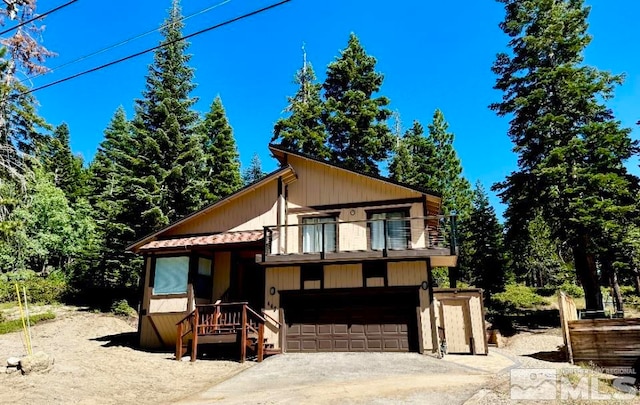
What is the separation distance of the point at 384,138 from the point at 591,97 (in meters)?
14.2

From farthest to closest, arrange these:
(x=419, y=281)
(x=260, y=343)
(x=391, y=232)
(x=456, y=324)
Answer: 1. (x=391, y=232)
2. (x=456, y=324)
3. (x=419, y=281)
4. (x=260, y=343)

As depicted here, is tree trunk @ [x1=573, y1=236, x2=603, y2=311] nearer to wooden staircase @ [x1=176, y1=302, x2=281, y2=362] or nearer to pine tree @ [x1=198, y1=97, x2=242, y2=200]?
wooden staircase @ [x1=176, y1=302, x2=281, y2=362]

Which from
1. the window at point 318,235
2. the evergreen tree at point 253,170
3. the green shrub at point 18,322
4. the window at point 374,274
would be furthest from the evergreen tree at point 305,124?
the evergreen tree at point 253,170

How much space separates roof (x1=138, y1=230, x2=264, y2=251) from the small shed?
710cm

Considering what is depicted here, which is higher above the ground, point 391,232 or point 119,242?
point 119,242

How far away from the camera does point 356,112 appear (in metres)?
32.8

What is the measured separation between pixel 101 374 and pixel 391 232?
10.1 metres

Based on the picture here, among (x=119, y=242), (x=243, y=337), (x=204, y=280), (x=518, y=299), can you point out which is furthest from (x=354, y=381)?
(x=518, y=299)

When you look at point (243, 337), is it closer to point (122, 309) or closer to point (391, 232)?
point (391, 232)

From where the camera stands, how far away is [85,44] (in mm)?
8945

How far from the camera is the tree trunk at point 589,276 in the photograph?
19812 millimetres

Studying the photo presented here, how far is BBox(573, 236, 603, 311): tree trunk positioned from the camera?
1981 cm

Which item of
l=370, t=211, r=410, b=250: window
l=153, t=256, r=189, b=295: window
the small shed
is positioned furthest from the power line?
the small shed

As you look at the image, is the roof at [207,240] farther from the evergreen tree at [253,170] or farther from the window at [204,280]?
the evergreen tree at [253,170]
